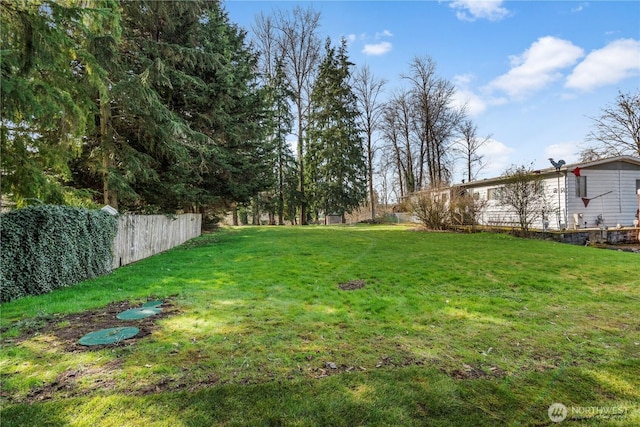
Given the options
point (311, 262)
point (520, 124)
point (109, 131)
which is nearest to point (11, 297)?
point (311, 262)

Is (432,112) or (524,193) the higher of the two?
(432,112)

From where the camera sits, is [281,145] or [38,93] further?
[281,145]

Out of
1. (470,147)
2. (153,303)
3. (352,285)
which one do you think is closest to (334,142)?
A: (470,147)

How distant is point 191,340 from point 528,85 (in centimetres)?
1616

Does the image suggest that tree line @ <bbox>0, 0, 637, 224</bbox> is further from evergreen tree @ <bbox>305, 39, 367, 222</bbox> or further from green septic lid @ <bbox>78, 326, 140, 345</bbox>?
green septic lid @ <bbox>78, 326, 140, 345</bbox>

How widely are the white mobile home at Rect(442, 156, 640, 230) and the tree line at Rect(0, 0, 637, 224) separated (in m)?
6.42

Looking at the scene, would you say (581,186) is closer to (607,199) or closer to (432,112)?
(607,199)

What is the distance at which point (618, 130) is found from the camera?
21.6 meters

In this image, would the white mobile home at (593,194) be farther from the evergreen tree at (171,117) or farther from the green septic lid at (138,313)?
the green septic lid at (138,313)

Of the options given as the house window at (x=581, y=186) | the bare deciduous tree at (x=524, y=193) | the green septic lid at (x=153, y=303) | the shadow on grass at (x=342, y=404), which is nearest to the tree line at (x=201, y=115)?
the green septic lid at (x=153, y=303)

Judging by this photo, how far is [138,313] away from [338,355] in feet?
9.77

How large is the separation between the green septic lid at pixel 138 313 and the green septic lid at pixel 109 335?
0.40 metres

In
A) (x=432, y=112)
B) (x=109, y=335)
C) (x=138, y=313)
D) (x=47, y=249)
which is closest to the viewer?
(x=109, y=335)

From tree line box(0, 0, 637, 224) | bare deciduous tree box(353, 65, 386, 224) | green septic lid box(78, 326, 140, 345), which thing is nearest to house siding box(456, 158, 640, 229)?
tree line box(0, 0, 637, 224)
